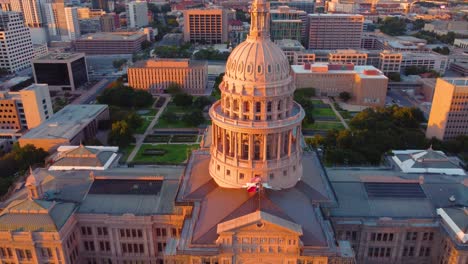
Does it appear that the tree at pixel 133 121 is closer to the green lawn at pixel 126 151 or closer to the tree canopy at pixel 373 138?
the green lawn at pixel 126 151

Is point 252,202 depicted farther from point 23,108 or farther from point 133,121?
point 23,108

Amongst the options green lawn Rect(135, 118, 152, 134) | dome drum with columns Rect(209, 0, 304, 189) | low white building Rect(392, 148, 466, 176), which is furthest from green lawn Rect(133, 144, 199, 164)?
low white building Rect(392, 148, 466, 176)

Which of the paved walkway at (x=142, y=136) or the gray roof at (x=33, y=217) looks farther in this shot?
the paved walkway at (x=142, y=136)

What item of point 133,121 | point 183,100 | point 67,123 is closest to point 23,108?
point 67,123

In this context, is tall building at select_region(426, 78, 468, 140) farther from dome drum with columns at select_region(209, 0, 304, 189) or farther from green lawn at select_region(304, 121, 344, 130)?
dome drum with columns at select_region(209, 0, 304, 189)

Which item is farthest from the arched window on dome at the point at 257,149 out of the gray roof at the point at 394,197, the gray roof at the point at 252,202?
the gray roof at the point at 394,197

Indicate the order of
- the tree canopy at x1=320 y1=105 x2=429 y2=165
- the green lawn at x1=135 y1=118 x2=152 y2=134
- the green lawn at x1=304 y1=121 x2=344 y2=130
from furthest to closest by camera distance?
the green lawn at x1=304 y1=121 x2=344 y2=130
the green lawn at x1=135 y1=118 x2=152 y2=134
the tree canopy at x1=320 y1=105 x2=429 y2=165

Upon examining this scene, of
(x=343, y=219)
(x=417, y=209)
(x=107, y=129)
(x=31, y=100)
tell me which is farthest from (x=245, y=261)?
(x=31, y=100)
